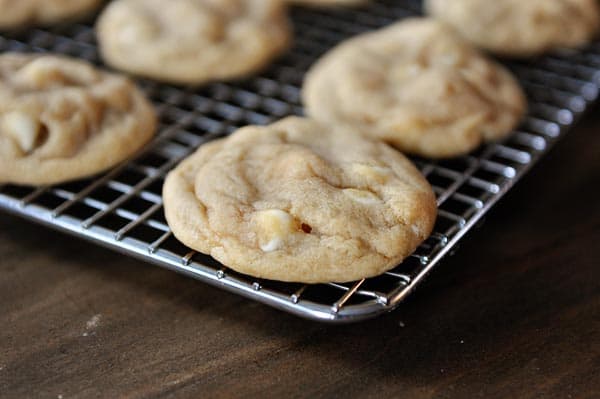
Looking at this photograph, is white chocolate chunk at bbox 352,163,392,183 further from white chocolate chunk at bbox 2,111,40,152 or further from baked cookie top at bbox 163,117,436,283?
white chocolate chunk at bbox 2,111,40,152

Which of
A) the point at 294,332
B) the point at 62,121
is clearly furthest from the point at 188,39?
Answer: the point at 294,332

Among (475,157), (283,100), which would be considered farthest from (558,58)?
(283,100)

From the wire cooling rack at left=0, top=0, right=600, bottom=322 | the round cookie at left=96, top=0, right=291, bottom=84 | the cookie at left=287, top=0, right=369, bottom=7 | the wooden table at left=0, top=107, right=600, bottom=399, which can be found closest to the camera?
the wooden table at left=0, top=107, right=600, bottom=399

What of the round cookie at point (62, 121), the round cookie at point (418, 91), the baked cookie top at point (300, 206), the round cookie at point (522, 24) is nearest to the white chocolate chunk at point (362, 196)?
the baked cookie top at point (300, 206)

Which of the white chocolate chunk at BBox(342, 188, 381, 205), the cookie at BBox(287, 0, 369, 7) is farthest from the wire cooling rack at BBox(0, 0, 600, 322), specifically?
the white chocolate chunk at BBox(342, 188, 381, 205)

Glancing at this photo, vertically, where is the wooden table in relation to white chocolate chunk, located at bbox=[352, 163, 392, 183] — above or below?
below

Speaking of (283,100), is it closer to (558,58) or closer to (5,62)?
(5,62)

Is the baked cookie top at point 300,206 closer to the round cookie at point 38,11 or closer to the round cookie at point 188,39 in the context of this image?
the round cookie at point 188,39
